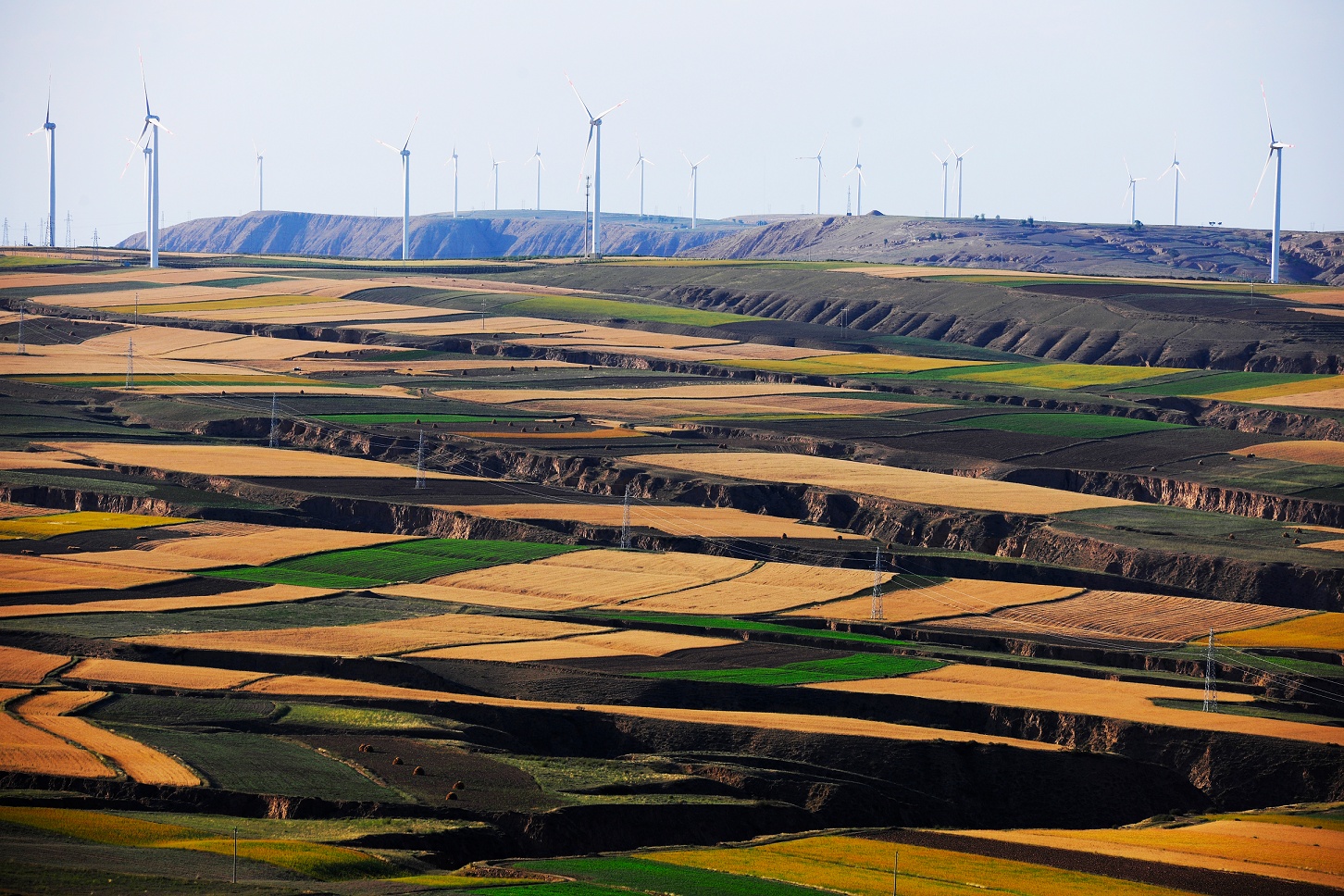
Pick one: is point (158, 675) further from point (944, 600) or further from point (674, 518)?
point (674, 518)

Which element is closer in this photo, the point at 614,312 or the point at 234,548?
the point at 234,548

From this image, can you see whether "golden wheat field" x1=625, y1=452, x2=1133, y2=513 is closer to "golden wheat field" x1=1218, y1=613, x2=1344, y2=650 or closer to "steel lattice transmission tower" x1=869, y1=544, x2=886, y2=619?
"steel lattice transmission tower" x1=869, y1=544, x2=886, y2=619

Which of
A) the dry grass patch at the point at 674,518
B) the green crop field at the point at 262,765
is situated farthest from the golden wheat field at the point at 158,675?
the dry grass patch at the point at 674,518

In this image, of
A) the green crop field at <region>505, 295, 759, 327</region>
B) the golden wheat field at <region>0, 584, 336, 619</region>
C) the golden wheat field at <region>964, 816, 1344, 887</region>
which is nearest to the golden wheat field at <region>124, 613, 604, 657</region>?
the golden wheat field at <region>0, 584, 336, 619</region>

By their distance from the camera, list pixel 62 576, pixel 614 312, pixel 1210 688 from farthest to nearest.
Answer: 1. pixel 614 312
2. pixel 62 576
3. pixel 1210 688

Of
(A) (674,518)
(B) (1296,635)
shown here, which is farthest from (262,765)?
(A) (674,518)

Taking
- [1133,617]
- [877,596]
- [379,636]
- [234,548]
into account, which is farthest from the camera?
[234,548]
